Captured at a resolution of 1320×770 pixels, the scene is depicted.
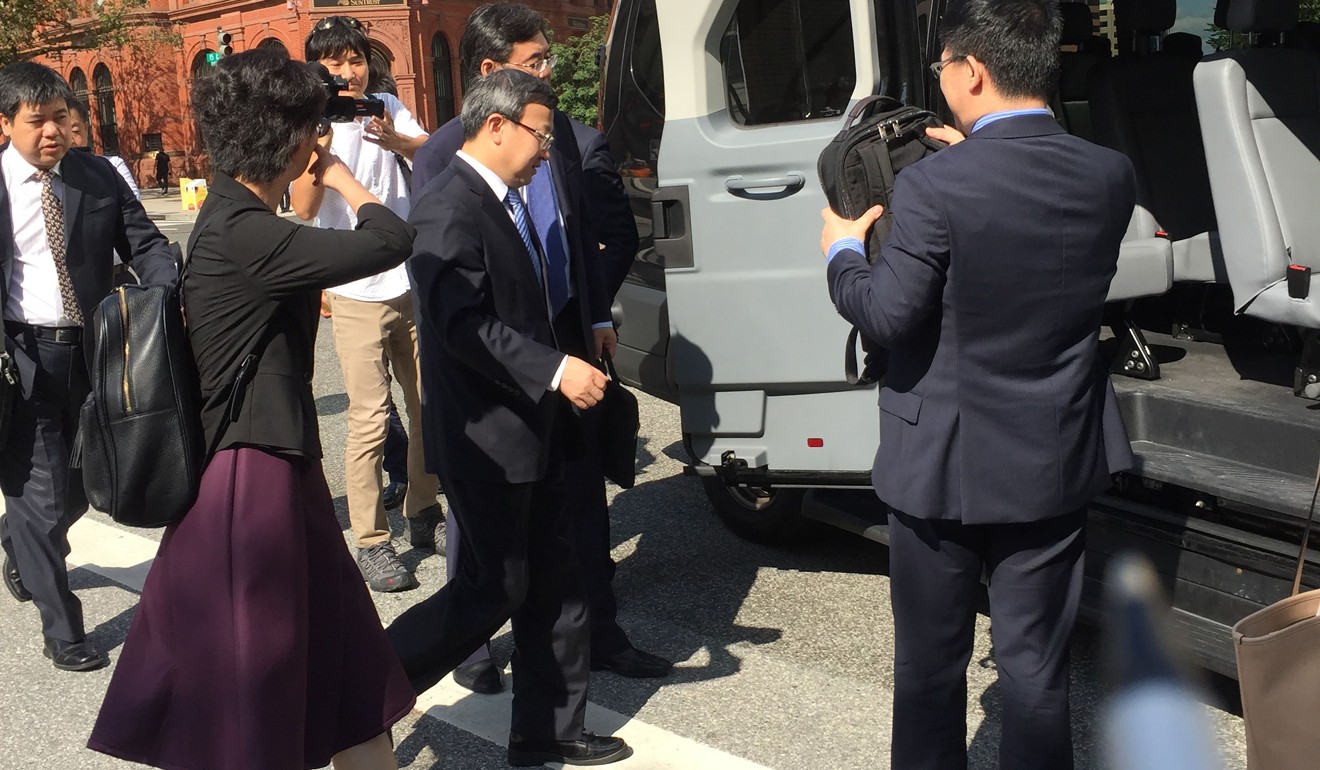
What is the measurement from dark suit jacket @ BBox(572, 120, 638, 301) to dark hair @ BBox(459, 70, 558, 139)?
101 cm

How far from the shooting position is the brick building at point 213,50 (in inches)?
1549

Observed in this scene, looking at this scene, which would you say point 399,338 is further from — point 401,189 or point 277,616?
point 277,616

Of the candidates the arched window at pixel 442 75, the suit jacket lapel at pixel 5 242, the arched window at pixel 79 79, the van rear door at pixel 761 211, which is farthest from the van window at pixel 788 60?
the arched window at pixel 79 79

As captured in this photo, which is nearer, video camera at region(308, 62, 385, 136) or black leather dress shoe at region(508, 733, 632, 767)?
video camera at region(308, 62, 385, 136)

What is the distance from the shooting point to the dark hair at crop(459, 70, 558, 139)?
3316mm

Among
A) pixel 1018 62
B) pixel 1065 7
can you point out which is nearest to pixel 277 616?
pixel 1018 62

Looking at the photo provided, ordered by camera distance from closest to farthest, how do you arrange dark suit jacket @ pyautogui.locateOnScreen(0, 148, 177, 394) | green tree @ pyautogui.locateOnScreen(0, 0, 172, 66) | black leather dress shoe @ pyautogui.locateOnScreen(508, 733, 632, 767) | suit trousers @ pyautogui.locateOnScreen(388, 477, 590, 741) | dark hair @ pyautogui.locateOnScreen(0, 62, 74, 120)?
suit trousers @ pyautogui.locateOnScreen(388, 477, 590, 741) < black leather dress shoe @ pyautogui.locateOnScreen(508, 733, 632, 767) < dark hair @ pyautogui.locateOnScreen(0, 62, 74, 120) < dark suit jacket @ pyautogui.locateOnScreen(0, 148, 177, 394) < green tree @ pyautogui.locateOnScreen(0, 0, 172, 66)

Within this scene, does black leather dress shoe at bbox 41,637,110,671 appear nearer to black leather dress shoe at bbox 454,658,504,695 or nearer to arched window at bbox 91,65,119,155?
black leather dress shoe at bbox 454,658,504,695

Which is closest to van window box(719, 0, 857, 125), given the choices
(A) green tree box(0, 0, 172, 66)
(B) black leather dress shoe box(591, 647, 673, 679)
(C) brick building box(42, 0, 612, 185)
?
(B) black leather dress shoe box(591, 647, 673, 679)

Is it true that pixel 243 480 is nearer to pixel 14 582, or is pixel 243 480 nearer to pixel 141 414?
pixel 141 414

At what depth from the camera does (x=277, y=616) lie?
8.96 feet

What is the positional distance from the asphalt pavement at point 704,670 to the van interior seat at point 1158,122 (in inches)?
66.2

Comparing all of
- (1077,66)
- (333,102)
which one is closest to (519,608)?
(333,102)

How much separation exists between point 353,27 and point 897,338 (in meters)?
3.28
